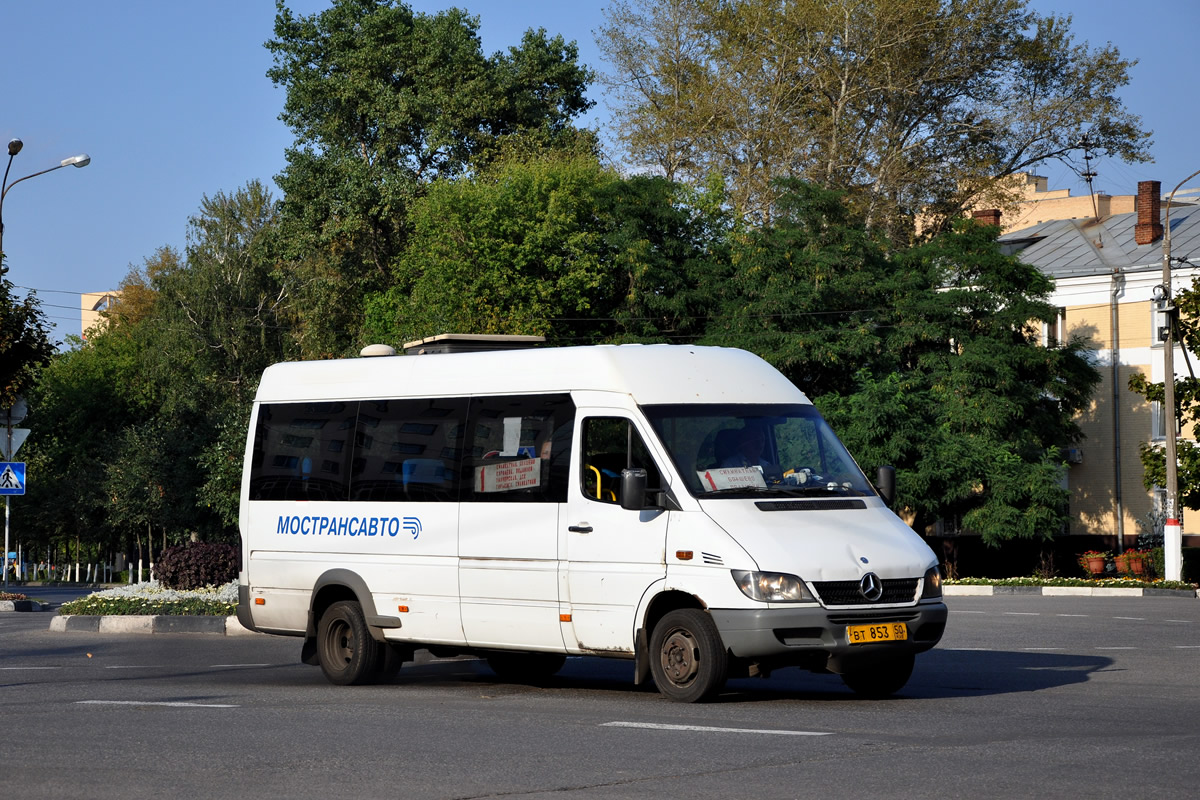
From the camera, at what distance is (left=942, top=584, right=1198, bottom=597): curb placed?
34.0 metres

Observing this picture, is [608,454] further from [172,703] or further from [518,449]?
[172,703]

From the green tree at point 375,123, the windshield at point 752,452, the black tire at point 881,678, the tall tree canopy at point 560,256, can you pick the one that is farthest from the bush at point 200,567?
the green tree at point 375,123

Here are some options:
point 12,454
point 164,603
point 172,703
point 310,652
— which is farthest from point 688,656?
point 12,454

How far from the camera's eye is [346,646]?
14039 mm

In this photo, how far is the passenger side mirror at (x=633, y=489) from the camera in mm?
11484

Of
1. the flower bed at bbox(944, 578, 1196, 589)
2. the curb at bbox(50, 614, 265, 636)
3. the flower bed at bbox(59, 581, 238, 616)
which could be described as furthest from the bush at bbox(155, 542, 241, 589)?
the flower bed at bbox(944, 578, 1196, 589)

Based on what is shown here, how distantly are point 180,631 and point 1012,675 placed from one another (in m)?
11.9

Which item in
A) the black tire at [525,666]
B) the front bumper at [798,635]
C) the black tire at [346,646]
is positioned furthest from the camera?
the black tire at [525,666]

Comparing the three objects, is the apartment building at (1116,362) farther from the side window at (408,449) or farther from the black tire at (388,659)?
the black tire at (388,659)

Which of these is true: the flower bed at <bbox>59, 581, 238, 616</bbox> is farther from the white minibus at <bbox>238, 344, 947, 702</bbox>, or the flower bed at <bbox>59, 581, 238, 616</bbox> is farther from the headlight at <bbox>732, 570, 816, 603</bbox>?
the headlight at <bbox>732, 570, 816, 603</bbox>

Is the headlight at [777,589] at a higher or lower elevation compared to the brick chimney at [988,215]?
lower

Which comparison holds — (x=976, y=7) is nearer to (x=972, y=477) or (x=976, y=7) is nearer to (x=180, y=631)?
(x=972, y=477)

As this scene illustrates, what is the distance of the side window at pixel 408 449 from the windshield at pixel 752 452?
2062mm

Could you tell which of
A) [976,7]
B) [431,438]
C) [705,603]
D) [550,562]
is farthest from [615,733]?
[976,7]
